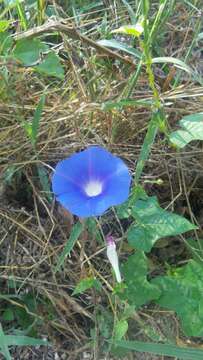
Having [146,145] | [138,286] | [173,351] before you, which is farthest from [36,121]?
[173,351]

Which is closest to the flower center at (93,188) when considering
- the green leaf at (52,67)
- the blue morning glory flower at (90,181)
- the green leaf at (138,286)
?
the blue morning glory flower at (90,181)

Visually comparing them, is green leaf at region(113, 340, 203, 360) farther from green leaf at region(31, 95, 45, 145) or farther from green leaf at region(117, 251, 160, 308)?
green leaf at region(31, 95, 45, 145)

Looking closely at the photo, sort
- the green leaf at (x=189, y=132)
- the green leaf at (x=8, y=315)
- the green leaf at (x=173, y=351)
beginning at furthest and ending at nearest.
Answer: the green leaf at (x=8, y=315) < the green leaf at (x=189, y=132) < the green leaf at (x=173, y=351)

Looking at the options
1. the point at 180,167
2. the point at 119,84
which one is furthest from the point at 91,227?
the point at 119,84

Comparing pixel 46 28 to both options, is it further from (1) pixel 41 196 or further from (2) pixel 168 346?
(2) pixel 168 346

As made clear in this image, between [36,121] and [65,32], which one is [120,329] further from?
[65,32]

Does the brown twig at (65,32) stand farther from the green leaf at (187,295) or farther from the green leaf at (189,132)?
the green leaf at (187,295)
